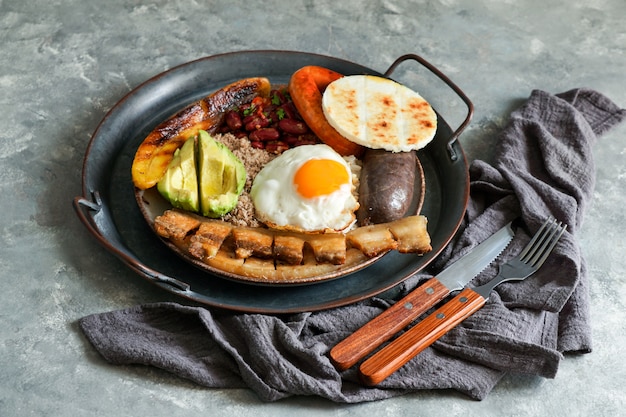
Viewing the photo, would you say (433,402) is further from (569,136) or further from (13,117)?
(13,117)

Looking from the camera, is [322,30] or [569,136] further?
[322,30]

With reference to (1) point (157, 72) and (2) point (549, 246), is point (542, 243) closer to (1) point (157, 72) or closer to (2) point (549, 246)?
(2) point (549, 246)

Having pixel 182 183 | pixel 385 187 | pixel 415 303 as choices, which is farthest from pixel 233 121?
pixel 415 303

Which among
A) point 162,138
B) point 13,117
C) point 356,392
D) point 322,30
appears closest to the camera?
point 356,392

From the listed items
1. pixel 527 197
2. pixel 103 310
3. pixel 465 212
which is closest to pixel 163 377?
pixel 103 310

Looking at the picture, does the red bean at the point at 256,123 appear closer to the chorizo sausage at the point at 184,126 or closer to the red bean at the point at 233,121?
the red bean at the point at 233,121

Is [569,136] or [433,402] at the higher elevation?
[569,136]

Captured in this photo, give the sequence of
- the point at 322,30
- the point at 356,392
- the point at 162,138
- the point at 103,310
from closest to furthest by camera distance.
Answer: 1. the point at 356,392
2. the point at 103,310
3. the point at 162,138
4. the point at 322,30
